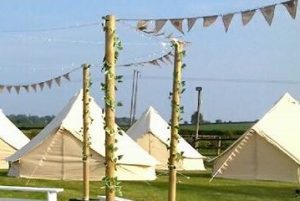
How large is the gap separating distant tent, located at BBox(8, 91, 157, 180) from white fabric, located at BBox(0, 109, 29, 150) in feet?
14.3

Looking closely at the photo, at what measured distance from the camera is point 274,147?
851 inches

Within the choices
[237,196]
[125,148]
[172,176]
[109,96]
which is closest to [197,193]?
[237,196]

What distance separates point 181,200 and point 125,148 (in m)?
5.98

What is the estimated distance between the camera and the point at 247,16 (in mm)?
8352

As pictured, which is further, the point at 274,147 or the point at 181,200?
the point at 274,147

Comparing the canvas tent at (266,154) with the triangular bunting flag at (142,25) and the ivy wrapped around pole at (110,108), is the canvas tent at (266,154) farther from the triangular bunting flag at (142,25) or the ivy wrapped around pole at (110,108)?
the ivy wrapped around pole at (110,108)

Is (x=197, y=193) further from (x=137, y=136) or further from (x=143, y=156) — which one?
(x=137, y=136)

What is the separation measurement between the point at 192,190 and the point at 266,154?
4.87 m

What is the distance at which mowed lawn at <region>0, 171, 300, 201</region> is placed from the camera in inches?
619

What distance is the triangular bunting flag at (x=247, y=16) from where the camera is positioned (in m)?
8.32

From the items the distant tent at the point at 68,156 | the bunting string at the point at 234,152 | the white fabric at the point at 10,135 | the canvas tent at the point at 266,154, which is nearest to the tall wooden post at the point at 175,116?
the distant tent at the point at 68,156

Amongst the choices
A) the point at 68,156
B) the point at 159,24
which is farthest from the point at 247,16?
the point at 68,156

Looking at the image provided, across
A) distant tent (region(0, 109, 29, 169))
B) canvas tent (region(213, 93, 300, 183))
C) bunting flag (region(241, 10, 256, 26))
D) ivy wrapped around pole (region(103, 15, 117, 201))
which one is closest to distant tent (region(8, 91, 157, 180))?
canvas tent (region(213, 93, 300, 183))

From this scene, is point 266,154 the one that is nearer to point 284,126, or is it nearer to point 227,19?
point 284,126
